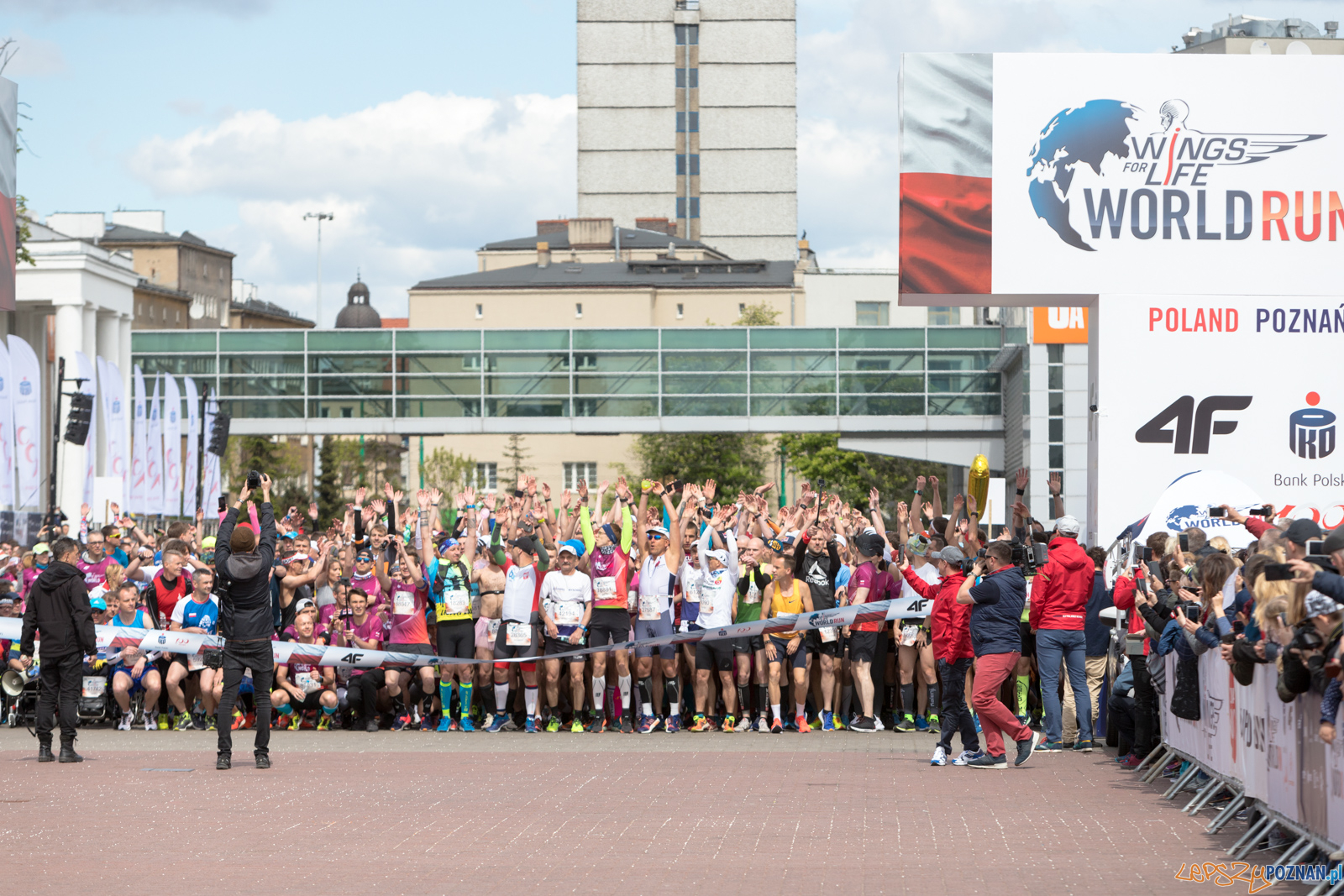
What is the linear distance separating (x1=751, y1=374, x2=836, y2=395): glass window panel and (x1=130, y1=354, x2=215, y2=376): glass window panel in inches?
826

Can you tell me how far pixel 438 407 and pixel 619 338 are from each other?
7548 mm

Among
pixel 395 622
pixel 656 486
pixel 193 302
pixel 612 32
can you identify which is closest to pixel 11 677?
pixel 395 622

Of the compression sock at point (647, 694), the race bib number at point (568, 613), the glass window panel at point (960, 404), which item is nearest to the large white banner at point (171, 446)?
the glass window panel at point (960, 404)

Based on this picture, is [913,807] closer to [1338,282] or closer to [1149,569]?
[1149,569]

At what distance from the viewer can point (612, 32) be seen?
126 m

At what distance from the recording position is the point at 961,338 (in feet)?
204

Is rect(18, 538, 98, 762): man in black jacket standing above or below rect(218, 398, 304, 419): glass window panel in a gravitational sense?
below

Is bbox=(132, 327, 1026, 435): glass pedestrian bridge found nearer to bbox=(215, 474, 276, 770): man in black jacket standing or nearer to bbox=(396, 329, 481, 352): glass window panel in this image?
bbox=(396, 329, 481, 352): glass window panel

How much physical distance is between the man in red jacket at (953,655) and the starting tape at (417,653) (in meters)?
2.30

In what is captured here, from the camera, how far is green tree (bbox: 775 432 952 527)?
7138 cm

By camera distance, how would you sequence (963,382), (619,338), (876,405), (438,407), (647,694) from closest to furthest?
(647,694) → (963,382) → (876,405) → (619,338) → (438,407)

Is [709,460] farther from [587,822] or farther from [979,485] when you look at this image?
[587,822]

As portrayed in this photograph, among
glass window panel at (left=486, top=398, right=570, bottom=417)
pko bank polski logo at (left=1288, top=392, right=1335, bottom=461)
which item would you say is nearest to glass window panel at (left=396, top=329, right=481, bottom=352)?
glass window panel at (left=486, top=398, right=570, bottom=417)

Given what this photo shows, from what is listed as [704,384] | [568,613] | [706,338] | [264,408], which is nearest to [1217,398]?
[568,613]
